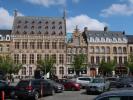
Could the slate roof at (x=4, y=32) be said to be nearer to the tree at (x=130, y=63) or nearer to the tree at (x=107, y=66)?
the tree at (x=107, y=66)

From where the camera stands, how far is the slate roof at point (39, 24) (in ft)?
268

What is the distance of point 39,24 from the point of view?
272 ft

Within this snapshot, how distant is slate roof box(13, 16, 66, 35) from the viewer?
268 ft

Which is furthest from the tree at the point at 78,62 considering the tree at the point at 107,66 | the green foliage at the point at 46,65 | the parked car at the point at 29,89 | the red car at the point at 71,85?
the parked car at the point at 29,89

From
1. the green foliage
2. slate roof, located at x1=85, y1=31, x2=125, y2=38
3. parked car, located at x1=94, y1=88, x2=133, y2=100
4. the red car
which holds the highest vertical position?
slate roof, located at x1=85, y1=31, x2=125, y2=38

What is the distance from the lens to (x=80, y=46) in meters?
83.1

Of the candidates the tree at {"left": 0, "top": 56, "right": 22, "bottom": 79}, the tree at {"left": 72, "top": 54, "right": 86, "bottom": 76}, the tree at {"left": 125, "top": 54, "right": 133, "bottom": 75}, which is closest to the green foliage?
the tree at {"left": 0, "top": 56, "right": 22, "bottom": 79}

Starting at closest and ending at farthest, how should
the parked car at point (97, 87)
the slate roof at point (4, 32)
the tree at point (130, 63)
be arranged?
the parked car at point (97, 87), the tree at point (130, 63), the slate roof at point (4, 32)

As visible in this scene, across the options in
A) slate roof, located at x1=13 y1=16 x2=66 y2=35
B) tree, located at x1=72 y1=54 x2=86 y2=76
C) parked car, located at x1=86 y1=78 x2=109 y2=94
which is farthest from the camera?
slate roof, located at x1=13 y1=16 x2=66 y2=35

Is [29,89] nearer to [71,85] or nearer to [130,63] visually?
[71,85]

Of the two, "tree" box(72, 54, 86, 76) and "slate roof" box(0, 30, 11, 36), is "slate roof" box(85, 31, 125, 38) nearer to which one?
"tree" box(72, 54, 86, 76)

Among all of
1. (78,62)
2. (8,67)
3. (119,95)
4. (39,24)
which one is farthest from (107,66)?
(119,95)

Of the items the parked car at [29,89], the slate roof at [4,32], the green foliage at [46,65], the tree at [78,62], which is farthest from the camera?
the slate roof at [4,32]

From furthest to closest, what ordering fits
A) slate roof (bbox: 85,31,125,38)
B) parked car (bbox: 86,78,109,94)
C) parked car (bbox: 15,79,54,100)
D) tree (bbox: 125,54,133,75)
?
slate roof (bbox: 85,31,125,38) < tree (bbox: 125,54,133,75) < parked car (bbox: 86,78,109,94) < parked car (bbox: 15,79,54,100)
